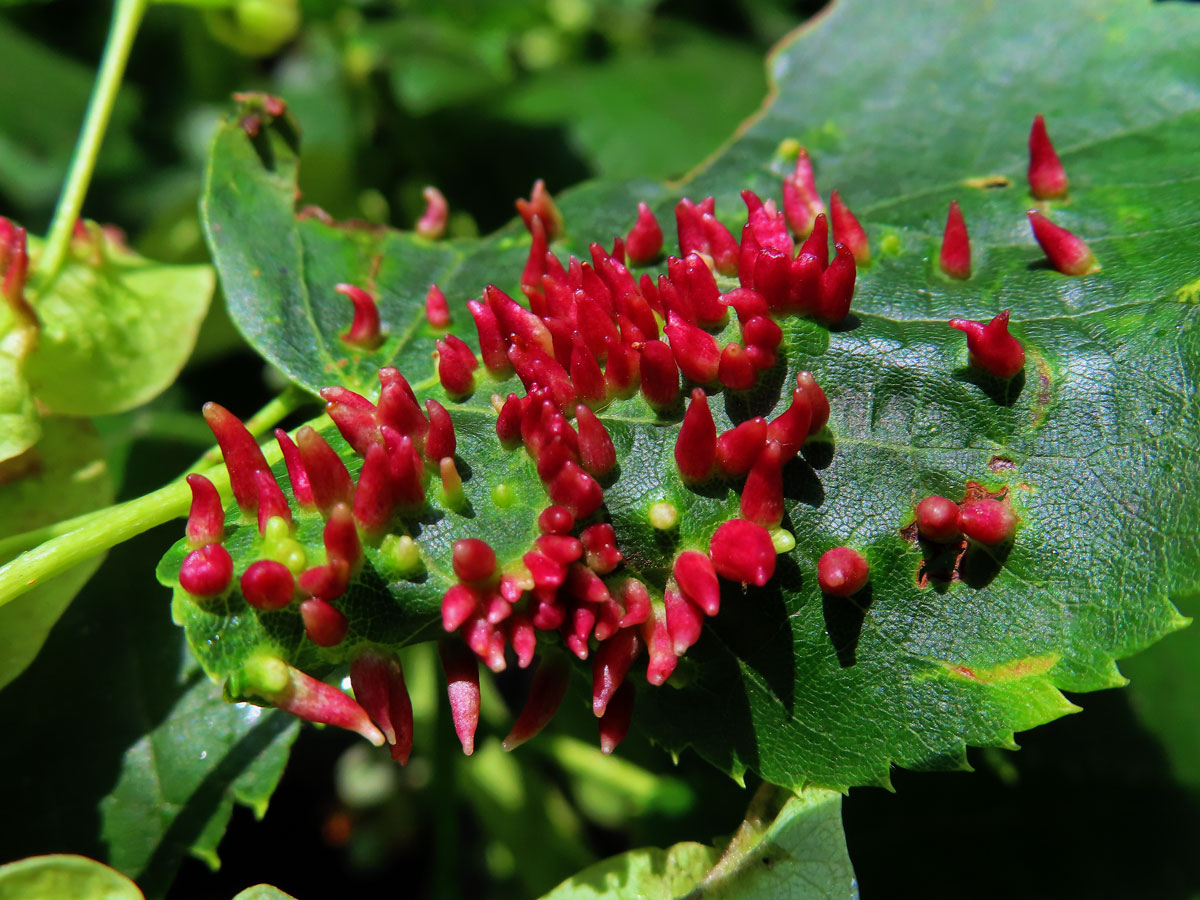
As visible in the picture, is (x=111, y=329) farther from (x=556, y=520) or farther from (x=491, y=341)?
(x=556, y=520)

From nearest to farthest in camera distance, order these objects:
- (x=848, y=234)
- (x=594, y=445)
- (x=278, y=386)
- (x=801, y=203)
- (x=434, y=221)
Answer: (x=594, y=445)
(x=848, y=234)
(x=801, y=203)
(x=434, y=221)
(x=278, y=386)

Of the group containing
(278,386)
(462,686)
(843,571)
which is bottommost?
(278,386)

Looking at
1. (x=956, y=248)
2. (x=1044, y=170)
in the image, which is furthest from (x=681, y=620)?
(x=1044, y=170)

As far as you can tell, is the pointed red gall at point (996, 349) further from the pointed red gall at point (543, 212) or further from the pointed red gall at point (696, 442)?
the pointed red gall at point (543, 212)

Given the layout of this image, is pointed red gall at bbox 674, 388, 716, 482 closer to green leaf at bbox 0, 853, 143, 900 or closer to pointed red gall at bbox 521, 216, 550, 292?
pointed red gall at bbox 521, 216, 550, 292

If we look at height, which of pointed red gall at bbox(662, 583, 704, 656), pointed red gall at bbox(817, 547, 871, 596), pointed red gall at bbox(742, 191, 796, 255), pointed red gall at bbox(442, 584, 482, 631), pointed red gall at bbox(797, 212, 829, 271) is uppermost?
Result: pointed red gall at bbox(797, 212, 829, 271)

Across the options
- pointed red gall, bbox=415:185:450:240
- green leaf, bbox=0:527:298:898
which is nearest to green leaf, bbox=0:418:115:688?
green leaf, bbox=0:527:298:898

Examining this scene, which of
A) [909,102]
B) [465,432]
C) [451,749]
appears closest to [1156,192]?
[909,102]
